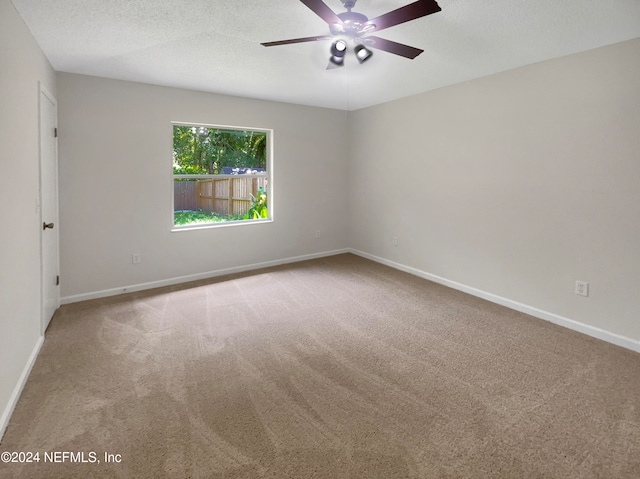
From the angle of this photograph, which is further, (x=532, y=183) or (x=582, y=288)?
(x=532, y=183)

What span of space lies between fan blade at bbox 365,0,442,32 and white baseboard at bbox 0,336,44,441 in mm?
2952

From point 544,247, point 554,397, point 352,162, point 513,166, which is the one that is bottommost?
point 554,397

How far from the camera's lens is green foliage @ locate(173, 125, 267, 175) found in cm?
442

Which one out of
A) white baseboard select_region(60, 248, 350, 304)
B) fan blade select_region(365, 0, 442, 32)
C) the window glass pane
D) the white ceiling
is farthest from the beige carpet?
the white ceiling

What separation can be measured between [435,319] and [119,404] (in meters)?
A: 2.60

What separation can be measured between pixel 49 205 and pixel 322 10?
2.89 meters

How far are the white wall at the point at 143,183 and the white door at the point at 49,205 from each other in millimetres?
159

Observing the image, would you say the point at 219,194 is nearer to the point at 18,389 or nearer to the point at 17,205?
the point at 17,205

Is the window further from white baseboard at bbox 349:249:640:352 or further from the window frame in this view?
white baseboard at bbox 349:249:640:352

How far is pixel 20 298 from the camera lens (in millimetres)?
2299

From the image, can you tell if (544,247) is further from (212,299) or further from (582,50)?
(212,299)

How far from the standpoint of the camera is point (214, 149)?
467cm

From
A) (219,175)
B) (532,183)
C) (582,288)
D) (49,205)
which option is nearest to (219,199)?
(219,175)

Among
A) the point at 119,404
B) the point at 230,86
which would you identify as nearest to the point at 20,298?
the point at 119,404
